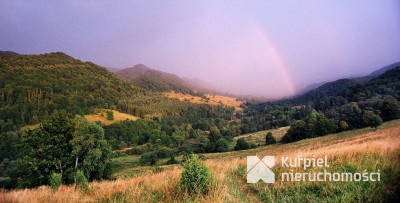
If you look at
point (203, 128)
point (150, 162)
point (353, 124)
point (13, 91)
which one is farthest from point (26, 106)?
point (353, 124)

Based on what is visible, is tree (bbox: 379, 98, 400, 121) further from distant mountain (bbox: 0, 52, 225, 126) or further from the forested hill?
the forested hill

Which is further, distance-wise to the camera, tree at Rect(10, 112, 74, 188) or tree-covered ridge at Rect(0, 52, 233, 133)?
tree-covered ridge at Rect(0, 52, 233, 133)

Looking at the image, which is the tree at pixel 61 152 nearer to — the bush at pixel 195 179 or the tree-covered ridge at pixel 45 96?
the bush at pixel 195 179

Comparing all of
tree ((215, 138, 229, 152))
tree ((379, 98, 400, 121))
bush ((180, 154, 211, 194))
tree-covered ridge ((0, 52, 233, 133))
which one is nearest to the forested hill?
tree-covered ridge ((0, 52, 233, 133))

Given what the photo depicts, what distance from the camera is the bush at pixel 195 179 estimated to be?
4.66 metres

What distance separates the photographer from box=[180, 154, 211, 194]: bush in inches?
183

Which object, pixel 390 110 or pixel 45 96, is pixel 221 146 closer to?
pixel 390 110

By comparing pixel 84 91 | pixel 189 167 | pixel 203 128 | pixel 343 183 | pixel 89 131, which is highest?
pixel 84 91

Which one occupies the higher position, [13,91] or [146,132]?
[13,91]

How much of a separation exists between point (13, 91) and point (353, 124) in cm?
22192

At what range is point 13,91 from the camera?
136 metres

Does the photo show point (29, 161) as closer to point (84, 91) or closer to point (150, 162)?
point (150, 162)

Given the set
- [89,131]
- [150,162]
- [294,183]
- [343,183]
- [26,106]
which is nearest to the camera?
[343,183]

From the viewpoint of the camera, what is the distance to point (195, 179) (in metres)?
4.75
